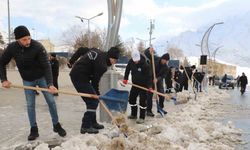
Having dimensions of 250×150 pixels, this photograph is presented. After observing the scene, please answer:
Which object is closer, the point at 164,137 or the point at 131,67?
the point at 164,137

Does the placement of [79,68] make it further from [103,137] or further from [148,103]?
[148,103]

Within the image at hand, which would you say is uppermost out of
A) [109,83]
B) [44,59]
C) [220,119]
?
[44,59]

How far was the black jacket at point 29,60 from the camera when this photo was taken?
6.57m

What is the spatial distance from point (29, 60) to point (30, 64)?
0.30 ft

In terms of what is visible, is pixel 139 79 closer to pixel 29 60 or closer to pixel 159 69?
pixel 159 69

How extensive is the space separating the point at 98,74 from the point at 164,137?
1.62 metres

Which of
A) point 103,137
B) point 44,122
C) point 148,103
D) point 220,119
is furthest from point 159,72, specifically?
point 103,137

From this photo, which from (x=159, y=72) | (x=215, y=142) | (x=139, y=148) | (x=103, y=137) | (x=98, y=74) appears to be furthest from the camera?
(x=159, y=72)

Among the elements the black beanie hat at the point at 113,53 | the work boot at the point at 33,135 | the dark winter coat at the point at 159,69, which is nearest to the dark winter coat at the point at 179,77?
the dark winter coat at the point at 159,69

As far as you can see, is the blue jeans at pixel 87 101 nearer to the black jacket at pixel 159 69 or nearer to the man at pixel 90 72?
the man at pixel 90 72

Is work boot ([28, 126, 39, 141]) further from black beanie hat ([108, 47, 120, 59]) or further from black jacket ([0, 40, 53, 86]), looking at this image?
black beanie hat ([108, 47, 120, 59])

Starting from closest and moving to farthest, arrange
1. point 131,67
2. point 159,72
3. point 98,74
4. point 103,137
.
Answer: point 103,137, point 98,74, point 131,67, point 159,72

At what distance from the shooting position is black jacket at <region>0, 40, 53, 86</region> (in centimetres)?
657

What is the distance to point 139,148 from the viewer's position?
621cm
